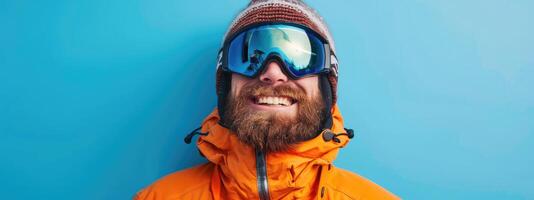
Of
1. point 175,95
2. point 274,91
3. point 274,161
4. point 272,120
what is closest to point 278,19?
point 274,91

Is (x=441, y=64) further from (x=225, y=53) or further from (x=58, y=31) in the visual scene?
(x=58, y=31)

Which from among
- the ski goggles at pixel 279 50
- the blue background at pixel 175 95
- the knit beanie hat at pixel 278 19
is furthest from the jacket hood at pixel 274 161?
the blue background at pixel 175 95

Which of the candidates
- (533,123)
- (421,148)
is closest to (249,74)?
(421,148)

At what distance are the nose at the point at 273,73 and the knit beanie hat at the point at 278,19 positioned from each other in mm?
167

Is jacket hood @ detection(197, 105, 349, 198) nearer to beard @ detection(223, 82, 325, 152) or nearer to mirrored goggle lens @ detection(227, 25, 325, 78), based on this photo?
beard @ detection(223, 82, 325, 152)

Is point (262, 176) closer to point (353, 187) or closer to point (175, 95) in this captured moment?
point (353, 187)

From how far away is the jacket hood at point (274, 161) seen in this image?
1561 mm

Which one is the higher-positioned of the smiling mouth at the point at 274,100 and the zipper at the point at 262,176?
the smiling mouth at the point at 274,100

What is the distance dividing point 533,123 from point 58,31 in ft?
7.06

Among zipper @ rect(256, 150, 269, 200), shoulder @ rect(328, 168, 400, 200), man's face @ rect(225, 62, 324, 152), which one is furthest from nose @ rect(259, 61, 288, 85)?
shoulder @ rect(328, 168, 400, 200)

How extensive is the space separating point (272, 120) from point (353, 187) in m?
0.43

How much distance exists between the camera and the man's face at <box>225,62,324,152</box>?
157 cm

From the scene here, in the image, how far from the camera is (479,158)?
2.01 meters

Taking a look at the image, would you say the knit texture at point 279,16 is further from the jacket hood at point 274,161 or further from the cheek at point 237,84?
the jacket hood at point 274,161
